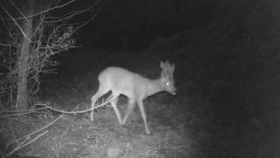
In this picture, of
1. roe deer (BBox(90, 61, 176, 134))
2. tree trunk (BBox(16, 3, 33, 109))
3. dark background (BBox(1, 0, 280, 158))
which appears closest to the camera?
tree trunk (BBox(16, 3, 33, 109))

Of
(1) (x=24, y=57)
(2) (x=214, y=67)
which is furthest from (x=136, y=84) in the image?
(2) (x=214, y=67)

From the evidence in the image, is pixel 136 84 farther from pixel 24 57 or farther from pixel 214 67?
pixel 214 67

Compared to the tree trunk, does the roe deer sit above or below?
below

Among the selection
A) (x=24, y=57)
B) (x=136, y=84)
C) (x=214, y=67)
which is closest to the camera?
(x=24, y=57)

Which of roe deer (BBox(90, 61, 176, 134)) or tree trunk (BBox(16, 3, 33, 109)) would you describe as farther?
roe deer (BBox(90, 61, 176, 134))

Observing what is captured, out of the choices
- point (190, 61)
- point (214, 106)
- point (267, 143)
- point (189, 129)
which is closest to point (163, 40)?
point (190, 61)

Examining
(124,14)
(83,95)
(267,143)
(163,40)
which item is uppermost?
(124,14)

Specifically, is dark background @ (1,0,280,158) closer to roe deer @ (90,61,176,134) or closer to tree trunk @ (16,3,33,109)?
roe deer @ (90,61,176,134)

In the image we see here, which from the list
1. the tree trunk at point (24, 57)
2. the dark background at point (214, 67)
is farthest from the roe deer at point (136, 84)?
the tree trunk at point (24, 57)

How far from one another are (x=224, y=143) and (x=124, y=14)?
18.8 m

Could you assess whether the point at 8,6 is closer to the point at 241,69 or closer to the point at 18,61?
the point at 18,61

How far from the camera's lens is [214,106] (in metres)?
11.3

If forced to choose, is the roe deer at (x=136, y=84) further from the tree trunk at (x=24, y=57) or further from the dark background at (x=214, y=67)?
the tree trunk at (x=24, y=57)

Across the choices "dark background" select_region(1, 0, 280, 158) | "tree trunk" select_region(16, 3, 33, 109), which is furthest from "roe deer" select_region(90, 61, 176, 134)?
"tree trunk" select_region(16, 3, 33, 109)
